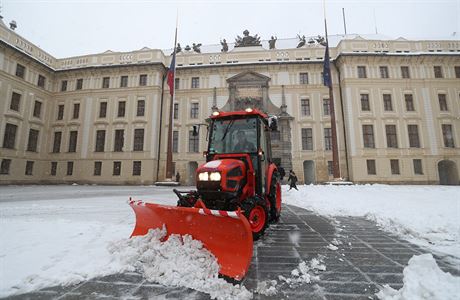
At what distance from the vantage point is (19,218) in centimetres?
546

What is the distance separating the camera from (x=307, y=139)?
24.3m

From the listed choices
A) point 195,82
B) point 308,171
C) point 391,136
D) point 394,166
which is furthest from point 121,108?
point 394,166

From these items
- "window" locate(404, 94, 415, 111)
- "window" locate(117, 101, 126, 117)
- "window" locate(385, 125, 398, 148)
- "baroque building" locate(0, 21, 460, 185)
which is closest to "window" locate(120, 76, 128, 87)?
"baroque building" locate(0, 21, 460, 185)

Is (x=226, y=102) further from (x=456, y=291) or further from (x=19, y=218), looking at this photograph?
(x=456, y=291)

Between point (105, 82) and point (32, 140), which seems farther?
point (105, 82)

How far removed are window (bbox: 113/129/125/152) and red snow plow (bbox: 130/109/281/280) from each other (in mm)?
23697

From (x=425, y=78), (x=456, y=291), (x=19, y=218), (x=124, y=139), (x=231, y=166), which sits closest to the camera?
(x=456, y=291)

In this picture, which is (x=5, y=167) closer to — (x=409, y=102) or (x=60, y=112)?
(x=60, y=112)

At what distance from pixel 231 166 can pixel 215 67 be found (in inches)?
956

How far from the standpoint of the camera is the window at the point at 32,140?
24.5 metres

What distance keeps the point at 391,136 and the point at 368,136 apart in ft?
7.65

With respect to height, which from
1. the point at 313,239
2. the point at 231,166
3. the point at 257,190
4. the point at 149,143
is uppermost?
the point at 149,143

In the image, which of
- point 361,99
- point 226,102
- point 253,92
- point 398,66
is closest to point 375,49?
point 398,66

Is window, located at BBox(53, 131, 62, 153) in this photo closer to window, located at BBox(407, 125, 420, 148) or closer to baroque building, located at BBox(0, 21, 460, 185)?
baroque building, located at BBox(0, 21, 460, 185)
